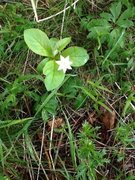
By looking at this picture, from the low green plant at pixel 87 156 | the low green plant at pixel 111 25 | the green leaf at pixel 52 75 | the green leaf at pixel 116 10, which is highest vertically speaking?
the green leaf at pixel 116 10

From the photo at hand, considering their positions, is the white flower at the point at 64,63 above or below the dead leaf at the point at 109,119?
above

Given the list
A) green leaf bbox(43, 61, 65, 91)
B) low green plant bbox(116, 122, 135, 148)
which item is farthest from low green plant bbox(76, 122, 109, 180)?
green leaf bbox(43, 61, 65, 91)

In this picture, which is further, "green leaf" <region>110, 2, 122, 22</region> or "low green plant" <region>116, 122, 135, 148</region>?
"green leaf" <region>110, 2, 122, 22</region>

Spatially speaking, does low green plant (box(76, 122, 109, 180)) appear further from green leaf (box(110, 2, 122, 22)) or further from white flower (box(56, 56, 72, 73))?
green leaf (box(110, 2, 122, 22))

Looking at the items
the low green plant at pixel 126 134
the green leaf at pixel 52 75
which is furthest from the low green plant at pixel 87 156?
the green leaf at pixel 52 75

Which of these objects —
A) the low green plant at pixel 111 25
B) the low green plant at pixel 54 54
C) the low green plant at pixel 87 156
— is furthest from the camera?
the low green plant at pixel 111 25

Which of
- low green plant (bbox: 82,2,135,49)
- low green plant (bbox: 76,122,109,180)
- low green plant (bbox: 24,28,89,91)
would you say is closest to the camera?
low green plant (bbox: 76,122,109,180)

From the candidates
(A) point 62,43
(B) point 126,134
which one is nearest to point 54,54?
(A) point 62,43

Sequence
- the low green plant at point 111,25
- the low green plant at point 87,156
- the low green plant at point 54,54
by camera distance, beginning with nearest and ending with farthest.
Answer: the low green plant at point 87,156, the low green plant at point 54,54, the low green plant at point 111,25

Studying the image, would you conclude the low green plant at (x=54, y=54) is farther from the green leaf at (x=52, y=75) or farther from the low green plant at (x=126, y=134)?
the low green plant at (x=126, y=134)
